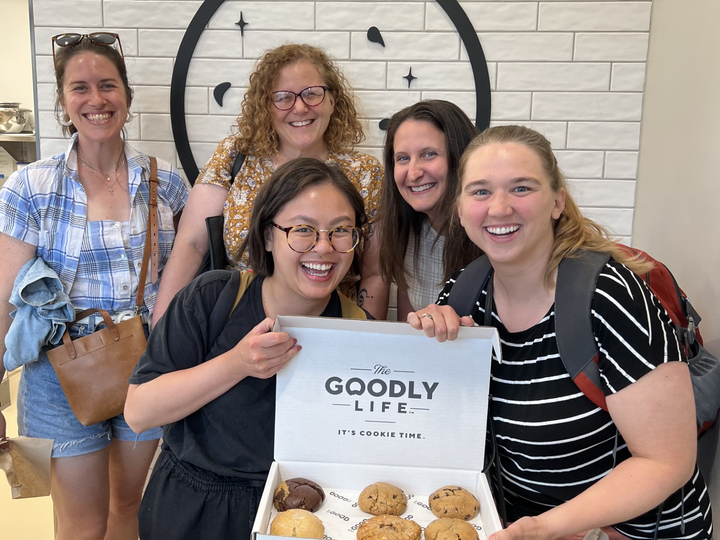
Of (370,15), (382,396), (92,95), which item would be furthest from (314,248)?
(370,15)

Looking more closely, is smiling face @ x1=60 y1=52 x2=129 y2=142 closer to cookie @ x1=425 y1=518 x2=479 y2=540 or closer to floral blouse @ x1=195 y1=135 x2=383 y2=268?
floral blouse @ x1=195 y1=135 x2=383 y2=268

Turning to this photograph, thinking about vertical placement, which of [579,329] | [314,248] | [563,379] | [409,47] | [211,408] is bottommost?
[211,408]

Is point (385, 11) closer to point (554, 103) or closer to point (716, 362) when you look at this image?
point (554, 103)

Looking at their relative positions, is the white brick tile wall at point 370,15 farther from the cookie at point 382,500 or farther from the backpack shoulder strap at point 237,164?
the cookie at point 382,500

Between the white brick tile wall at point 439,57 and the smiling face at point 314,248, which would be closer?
the smiling face at point 314,248

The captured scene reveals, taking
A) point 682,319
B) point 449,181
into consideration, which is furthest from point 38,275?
point 682,319

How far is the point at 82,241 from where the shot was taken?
1763 millimetres

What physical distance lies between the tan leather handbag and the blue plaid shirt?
0.08 m

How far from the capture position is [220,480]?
1.21m

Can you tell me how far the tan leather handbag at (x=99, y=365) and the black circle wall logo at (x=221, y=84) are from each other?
79 cm

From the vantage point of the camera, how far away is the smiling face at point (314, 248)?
1.24 m

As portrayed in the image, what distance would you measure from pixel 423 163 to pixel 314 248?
1.65 feet

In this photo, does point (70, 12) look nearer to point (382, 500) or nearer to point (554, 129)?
point (554, 129)

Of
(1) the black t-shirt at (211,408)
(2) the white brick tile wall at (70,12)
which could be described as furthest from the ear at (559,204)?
(2) the white brick tile wall at (70,12)
